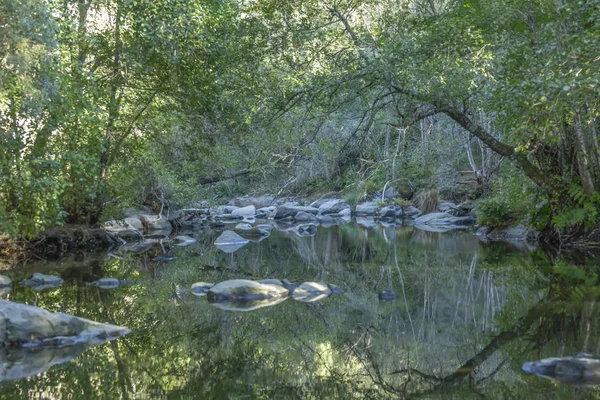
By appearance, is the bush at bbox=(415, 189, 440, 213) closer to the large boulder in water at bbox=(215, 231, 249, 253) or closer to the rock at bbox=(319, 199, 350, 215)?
the rock at bbox=(319, 199, 350, 215)

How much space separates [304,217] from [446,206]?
605 centimetres

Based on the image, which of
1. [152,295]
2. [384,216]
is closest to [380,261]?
[152,295]

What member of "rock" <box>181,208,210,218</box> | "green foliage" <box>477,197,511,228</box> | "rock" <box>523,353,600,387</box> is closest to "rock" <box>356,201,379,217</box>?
"rock" <box>181,208,210,218</box>

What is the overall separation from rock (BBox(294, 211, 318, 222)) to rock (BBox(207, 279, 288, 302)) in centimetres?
1897

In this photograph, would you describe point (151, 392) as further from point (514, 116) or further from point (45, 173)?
point (514, 116)

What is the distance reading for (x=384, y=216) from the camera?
28.3m

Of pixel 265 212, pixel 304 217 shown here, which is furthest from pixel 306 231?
pixel 265 212

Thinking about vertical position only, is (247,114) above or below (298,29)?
below

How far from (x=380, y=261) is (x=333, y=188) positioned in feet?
74.7

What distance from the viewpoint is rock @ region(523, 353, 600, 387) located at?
4.59 meters

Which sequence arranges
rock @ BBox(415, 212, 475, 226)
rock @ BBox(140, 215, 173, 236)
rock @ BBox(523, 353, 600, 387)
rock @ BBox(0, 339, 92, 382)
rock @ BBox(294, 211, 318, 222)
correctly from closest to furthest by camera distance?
rock @ BBox(523, 353, 600, 387)
rock @ BBox(0, 339, 92, 382)
rock @ BBox(140, 215, 173, 236)
rock @ BBox(415, 212, 475, 226)
rock @ BBox(294, 211, 318, 222)

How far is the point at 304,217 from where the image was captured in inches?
1109

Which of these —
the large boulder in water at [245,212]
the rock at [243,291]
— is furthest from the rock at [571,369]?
the large boulder in water at [245,212]

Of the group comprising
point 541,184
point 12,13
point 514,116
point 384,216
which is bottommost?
point 384,216
